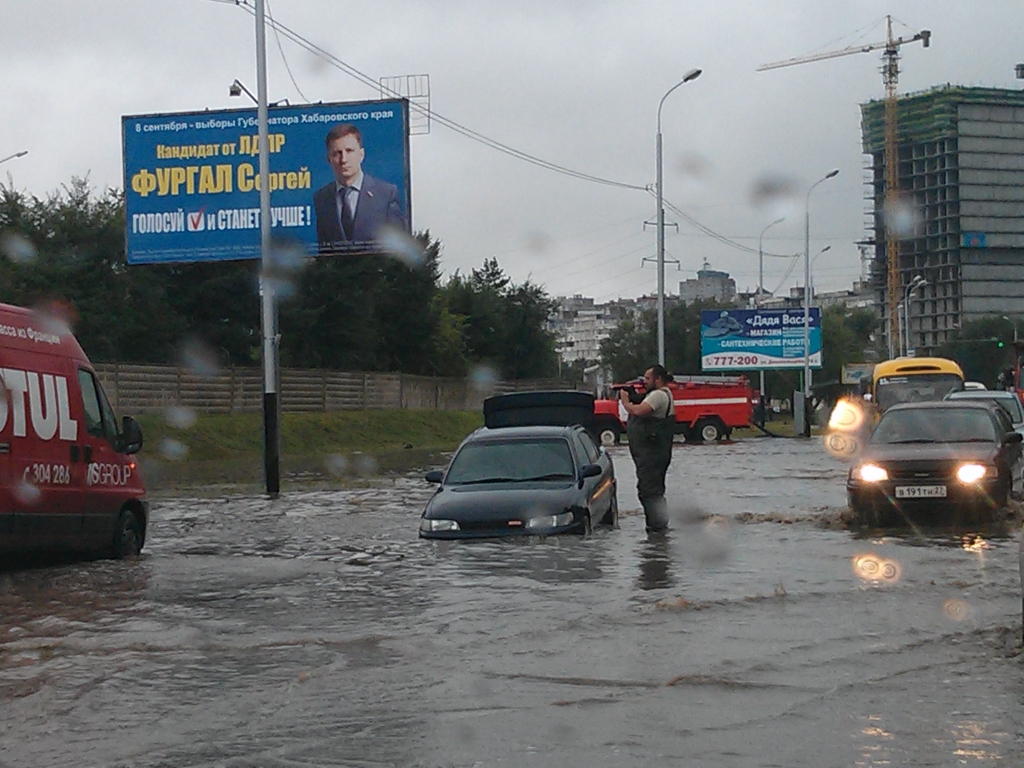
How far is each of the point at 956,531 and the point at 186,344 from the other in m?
34.6

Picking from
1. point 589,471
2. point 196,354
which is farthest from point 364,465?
point 589,471

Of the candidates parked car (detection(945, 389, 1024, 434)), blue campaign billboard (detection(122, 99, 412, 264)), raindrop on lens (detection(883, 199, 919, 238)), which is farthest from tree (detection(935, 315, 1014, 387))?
blue campaign billboard (detection(122, 99, 412, 264))

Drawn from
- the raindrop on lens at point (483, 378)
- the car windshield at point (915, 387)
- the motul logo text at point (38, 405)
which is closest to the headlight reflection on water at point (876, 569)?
the motul logo text at point (38, 405)

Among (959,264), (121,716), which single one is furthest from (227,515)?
(959,264)

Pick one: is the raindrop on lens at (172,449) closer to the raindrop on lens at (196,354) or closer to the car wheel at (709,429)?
the raindrop on lens at (196,354)

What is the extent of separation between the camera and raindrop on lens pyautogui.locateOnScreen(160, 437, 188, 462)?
117 ft

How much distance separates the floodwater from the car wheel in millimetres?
33260

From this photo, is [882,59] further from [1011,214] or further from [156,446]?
[156,446]

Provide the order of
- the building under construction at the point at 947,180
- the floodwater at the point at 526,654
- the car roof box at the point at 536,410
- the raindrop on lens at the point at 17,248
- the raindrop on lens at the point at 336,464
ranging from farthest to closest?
the building under construction at the point at 947,180 < the raindrop on lens at the point at 17,248 < the raindrop on lens at the point at 336,464 < the car roof box at the point at 536,410 < the floodwater at the point at 526,654

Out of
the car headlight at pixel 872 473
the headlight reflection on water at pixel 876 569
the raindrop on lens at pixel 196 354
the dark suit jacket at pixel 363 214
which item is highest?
the dark suit jacket at pixel 363 214

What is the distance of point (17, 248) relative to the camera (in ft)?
139

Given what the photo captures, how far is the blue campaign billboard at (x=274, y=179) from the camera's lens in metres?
27.2

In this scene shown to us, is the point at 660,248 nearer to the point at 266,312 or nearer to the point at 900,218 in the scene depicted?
the point at 266,312

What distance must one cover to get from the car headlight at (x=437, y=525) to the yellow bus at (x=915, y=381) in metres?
24.7
